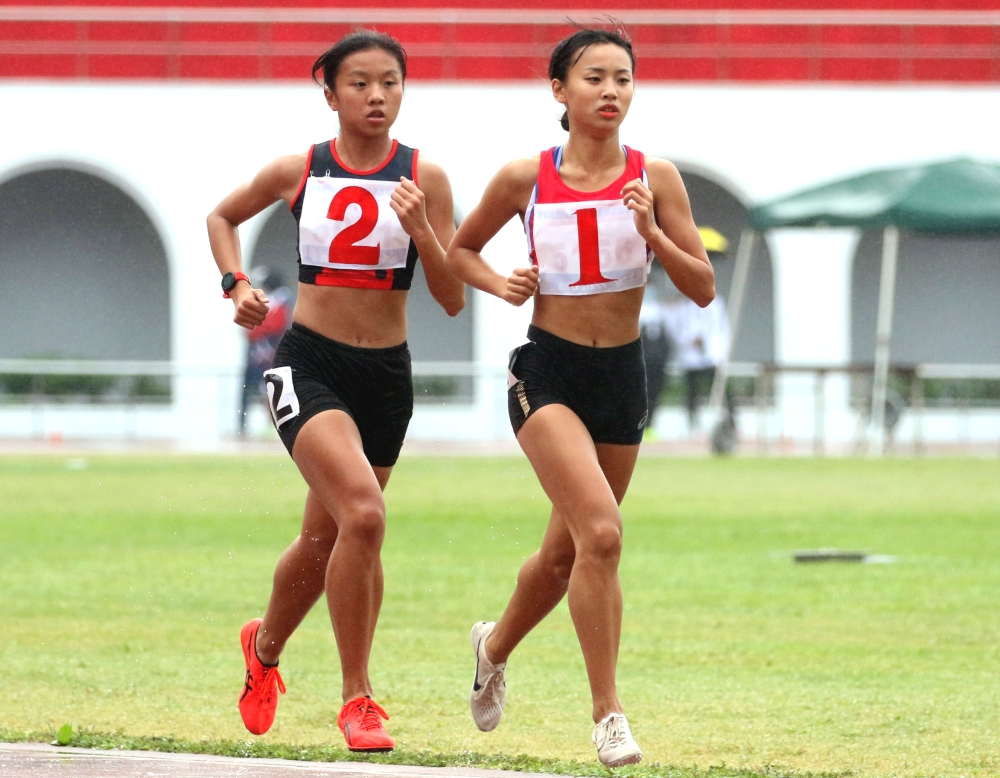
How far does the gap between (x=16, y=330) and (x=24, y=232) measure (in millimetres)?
1823

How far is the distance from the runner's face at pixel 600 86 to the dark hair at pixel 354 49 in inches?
23.8

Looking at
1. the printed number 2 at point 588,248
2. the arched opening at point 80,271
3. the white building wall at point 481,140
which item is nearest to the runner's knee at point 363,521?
the printed number 2 at point 588,248

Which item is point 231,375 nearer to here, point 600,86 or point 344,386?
point 344,386

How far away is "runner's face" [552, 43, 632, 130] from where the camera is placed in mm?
5754

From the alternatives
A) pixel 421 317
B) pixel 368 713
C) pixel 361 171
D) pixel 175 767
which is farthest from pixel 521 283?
pixel 421 317

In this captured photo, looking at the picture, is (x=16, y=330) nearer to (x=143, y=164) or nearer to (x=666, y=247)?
(x=143, y=164)

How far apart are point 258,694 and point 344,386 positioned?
106 cm

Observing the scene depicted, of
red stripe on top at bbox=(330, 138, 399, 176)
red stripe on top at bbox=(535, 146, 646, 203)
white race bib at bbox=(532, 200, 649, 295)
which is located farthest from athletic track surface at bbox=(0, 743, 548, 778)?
red stripe on top at bbox=(330, 138, 399, 176)

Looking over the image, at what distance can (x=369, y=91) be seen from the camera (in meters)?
6.04

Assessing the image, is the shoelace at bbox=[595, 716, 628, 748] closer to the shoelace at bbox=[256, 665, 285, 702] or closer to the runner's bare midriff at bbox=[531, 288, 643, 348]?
the runner's bare midriff at bbox=[531, 288, 643, 348]

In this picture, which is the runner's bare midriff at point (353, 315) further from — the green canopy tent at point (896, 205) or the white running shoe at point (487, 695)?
the green canopy tent at point (896, 205)

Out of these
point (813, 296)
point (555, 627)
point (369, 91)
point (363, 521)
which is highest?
point (369, 91)

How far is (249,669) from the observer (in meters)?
6.25

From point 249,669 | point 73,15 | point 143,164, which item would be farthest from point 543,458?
point 73,15
